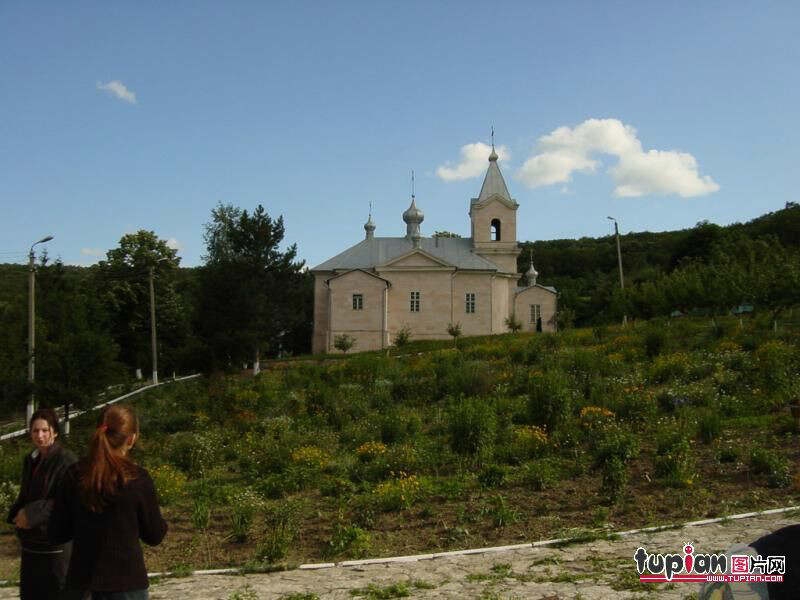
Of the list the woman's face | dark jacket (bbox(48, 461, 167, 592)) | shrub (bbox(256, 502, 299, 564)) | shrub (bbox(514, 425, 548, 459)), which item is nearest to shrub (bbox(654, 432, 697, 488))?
shrub (bbox(514, 425, 548, 459))

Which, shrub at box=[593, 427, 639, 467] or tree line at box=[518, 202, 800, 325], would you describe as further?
tree line at box=[518, 202, 800, 325]

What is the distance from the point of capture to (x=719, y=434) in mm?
10508

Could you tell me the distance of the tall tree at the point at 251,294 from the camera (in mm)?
28641

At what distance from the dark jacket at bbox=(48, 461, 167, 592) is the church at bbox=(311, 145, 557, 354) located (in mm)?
35602

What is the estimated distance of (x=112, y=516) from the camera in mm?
3871

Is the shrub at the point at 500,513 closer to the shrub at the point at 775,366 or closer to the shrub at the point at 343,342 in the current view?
the shrub at the point at 775,366

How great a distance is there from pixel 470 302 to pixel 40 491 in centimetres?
3717

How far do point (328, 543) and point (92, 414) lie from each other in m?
15.3

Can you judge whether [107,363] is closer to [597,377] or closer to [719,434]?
[597,377]

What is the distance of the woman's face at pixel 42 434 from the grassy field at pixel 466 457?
2776 mm

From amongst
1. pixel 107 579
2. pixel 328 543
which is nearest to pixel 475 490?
pixel 328 543

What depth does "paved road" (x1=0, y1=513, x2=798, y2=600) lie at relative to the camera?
559 centimetres

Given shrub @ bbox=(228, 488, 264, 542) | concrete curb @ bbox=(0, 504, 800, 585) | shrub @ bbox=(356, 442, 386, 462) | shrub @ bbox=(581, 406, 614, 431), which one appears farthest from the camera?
shrub @ bbox=(581, 406, 614, 431)

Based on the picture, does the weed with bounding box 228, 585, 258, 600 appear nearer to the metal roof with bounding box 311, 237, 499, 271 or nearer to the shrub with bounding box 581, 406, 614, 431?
the shrub with bounding box 581, 406, 614, 431
